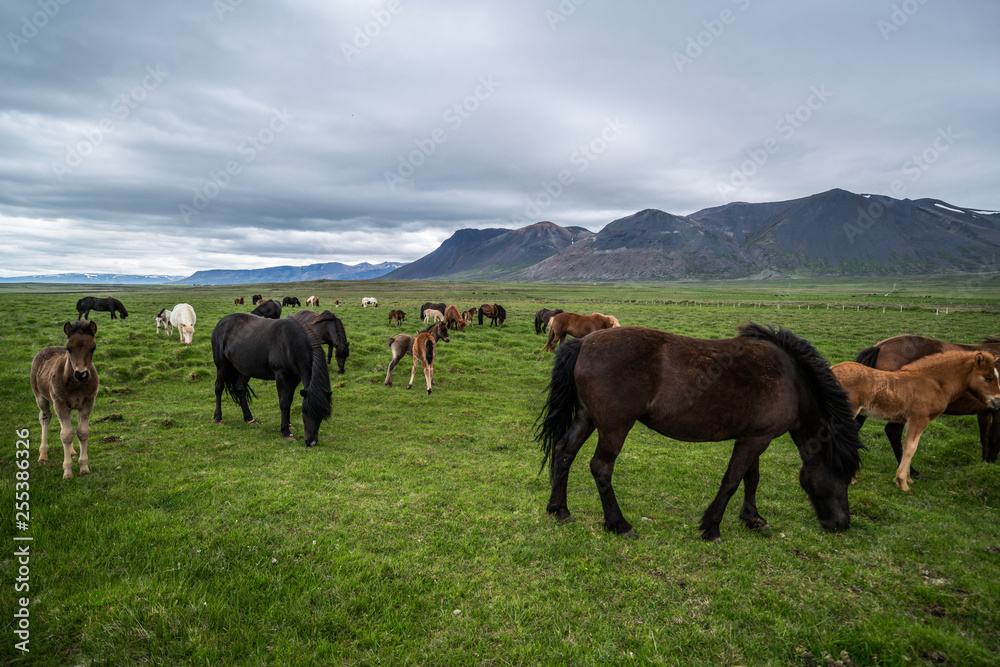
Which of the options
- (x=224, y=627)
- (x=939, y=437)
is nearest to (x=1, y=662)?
(x=224, y=627)

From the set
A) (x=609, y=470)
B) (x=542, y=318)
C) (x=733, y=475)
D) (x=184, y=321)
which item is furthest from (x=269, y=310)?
(x=733, y=475)

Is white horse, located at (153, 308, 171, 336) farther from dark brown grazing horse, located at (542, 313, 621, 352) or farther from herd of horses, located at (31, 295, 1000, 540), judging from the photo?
dark brown grazing horse, located at (542, 313, 621, 352)

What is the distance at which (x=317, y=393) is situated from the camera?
8906 millimetres

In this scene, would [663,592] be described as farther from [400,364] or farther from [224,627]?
[400,364]

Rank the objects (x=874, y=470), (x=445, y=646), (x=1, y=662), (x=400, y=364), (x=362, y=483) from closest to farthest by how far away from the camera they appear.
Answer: (x=1, y=662), (x=445, y=646), (x=362, y=483), (x=874, y=470), (x=400, y=364)

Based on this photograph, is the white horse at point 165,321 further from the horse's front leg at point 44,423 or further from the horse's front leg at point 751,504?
the horse's front leg at point 751,504

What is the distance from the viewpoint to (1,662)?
3.26 metres

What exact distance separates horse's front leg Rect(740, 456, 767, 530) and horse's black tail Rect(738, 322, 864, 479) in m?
0.98

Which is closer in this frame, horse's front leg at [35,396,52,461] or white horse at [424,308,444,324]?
horse's front leg at [35,396,52,461]

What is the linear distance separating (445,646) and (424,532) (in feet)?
5.95

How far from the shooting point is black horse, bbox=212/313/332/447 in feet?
29.2

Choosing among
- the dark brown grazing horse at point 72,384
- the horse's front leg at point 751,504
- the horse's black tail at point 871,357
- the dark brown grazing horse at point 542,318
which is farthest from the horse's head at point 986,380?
the dark brown grazing horse at point 542,318

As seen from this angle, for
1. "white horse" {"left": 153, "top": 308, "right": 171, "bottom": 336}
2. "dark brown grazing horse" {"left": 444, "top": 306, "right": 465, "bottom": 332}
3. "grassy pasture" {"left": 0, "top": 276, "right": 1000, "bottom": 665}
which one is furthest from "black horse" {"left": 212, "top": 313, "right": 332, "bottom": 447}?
"dark brown grazing horse" {"left": 444, "top": 306, "right": 465, "bottom": 332}

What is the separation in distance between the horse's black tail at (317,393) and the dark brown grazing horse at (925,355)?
34.1 ft
